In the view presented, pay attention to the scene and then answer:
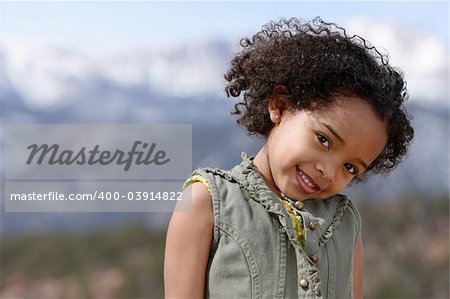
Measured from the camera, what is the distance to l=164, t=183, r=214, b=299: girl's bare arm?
156cm

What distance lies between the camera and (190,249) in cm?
156

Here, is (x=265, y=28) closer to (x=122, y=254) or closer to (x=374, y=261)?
(x=374, y=261)

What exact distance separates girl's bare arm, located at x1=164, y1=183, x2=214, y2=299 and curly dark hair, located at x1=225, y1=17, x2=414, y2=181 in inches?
8.6

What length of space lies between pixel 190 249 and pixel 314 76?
371 mm

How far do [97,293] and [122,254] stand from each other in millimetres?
964

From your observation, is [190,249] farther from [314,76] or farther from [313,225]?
[314,76]

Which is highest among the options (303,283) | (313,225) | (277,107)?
(277,107)

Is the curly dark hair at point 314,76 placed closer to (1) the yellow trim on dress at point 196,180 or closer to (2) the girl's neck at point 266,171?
(2) the girl's neck at point 266,171

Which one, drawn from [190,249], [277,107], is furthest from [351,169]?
[190,249]

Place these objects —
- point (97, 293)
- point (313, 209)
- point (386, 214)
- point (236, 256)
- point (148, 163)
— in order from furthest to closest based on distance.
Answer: point (97, 293)
point (386, 214)
point (148, 163)
point (313, 209)
point (236, 256)

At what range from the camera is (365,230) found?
12.1m

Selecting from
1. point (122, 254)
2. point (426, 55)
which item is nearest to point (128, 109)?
point (426, 55)

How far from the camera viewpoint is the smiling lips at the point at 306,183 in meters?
1.59

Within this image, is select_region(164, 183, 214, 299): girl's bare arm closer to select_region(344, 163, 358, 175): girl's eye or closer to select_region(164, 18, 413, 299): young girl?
select_region(164, 18, 413, 299): young girl
